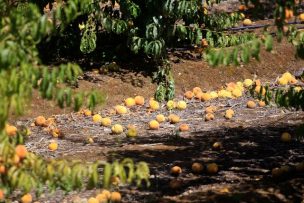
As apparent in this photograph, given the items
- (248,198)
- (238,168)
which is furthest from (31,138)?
(248,198)

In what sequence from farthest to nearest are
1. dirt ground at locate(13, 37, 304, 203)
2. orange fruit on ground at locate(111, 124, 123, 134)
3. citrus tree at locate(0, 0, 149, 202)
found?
orange fruit on ground at locate(111, 124, 123, 134)
dirt ground at locate(13, 37, 304, 203)
citrus tree at locate(0, 0, 149, 202)

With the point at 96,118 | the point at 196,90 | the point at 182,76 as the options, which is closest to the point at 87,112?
the point at 96,118

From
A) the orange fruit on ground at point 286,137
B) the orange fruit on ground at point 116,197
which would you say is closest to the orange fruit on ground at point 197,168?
the orange fruit on ground at point 116,197

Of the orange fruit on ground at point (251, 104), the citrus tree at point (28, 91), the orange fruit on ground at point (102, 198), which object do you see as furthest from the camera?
the orange fruit on ground at point (251, 104)

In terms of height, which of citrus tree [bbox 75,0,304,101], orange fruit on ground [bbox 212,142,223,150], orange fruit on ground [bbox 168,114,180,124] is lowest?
orange fruit on ground [bbox 212,142,223,150]

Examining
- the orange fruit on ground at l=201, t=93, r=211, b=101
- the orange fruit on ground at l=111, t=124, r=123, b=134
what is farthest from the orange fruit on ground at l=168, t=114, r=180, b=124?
the orange fruit on ground at l=201, t=93, r=211, b=101

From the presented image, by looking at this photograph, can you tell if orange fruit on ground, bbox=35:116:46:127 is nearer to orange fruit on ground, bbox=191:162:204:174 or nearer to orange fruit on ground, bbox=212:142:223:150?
orange fruit on ground, bbox=212:142:223:150

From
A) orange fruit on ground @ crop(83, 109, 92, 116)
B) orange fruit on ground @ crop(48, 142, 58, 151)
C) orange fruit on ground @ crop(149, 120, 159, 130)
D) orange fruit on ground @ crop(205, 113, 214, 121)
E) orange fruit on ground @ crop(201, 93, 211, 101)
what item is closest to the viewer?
orange fruit on ground @ crop(48, 142, 58, 151)

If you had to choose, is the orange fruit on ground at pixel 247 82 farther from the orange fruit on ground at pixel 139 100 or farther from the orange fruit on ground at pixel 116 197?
the orange fruit on ground at pixel 116 197

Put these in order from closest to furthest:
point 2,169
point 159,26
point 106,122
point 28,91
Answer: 1. point 28,91
2. point 2,169
3. point 106,122
4. point 159,26

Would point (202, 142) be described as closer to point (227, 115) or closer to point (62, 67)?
point (227, 115)

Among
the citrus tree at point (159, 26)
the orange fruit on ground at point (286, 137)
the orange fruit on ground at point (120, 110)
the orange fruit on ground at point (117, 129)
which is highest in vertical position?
the citrus tree at point (159, 26)

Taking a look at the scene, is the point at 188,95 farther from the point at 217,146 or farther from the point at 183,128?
the point at 217,146

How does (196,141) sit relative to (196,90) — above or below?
below
